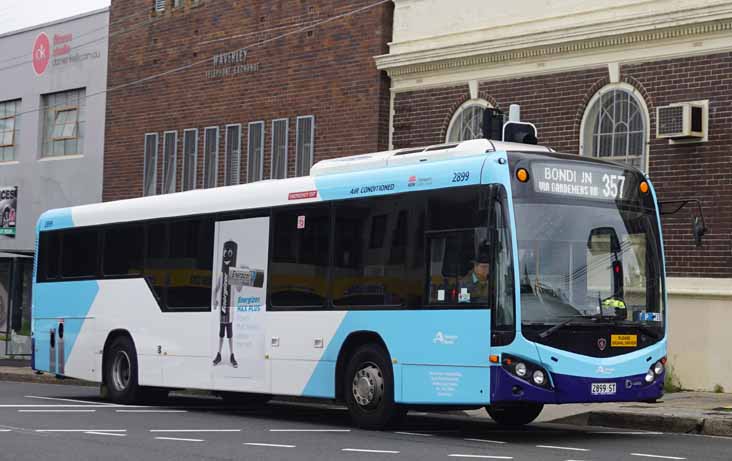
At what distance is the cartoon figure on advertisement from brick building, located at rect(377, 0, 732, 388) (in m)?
6.76

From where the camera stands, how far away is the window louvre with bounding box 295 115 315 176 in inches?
1049

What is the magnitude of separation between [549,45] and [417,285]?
8.72 m

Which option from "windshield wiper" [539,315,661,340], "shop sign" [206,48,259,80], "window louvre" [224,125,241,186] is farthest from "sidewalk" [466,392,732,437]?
"shop sign" [206,48,259,80]

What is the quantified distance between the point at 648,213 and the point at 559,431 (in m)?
2.79

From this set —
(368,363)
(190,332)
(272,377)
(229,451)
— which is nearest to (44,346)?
(190,332)

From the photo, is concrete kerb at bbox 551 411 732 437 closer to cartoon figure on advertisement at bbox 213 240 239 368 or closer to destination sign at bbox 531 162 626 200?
destination sign at bbox 531 162 626 200

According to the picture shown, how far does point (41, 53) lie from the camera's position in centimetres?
3491

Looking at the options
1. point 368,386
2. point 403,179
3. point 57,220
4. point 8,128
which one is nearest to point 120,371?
point 57,220

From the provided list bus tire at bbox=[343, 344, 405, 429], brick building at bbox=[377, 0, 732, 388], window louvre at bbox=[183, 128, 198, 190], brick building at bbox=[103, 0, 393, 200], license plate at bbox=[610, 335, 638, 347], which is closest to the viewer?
license plate at bbox=[610, 335, 638, 347]

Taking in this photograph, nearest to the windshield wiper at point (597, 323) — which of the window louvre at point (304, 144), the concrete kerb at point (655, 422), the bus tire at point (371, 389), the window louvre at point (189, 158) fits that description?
the concrete kerb at point (655, 422)

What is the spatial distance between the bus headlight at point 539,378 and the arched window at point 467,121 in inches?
417

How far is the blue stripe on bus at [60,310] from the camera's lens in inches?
815

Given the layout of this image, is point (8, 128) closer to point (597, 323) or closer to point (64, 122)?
point (64, 122)

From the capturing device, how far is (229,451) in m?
12.4
